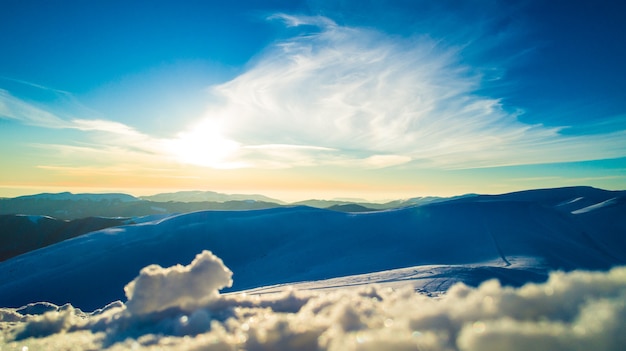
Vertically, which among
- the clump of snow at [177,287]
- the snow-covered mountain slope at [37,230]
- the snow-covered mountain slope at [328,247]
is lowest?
the snow-covered mountain slope at [37,230]

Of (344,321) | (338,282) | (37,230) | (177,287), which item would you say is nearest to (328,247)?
(338,282)

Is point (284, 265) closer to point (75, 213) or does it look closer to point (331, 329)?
point (331, 329)

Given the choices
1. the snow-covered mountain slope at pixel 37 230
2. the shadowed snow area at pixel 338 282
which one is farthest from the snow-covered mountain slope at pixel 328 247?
the snow-covered mountain slope at pixel 37 230

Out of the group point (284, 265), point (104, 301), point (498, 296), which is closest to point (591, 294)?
point (498, 296)

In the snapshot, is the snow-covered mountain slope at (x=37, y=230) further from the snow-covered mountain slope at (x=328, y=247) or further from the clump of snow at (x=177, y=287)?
the clump of snow at (x=177, y=287)

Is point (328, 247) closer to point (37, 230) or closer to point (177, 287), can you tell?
point (177, 287)

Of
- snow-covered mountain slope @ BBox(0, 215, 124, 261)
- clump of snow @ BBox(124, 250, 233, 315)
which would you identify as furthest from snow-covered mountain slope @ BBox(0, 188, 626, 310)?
snow-covered mountain slope @ BBox(0, 215, 124, 261)
